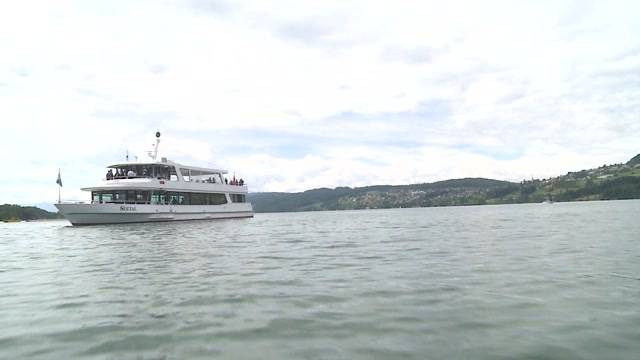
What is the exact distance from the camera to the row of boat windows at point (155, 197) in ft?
167

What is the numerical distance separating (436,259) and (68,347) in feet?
37.7

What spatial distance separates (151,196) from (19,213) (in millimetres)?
82157

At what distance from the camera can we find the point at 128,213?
164 feet

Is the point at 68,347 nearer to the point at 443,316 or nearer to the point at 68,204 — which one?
the point at 443,316

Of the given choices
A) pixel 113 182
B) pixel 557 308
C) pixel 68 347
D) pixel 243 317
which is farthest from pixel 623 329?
pixel 113 182

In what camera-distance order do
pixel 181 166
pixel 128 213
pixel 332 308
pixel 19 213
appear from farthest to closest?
pixel 19 213 → pixel 181 166 → pixel 128 213 → pixel 332 308

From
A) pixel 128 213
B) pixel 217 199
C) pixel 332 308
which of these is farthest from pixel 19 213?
pixel 332 308

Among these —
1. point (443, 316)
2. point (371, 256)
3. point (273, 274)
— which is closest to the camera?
point (443, 316)

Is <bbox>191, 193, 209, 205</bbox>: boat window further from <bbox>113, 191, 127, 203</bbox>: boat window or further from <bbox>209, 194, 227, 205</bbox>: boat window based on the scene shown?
<bbox>113, 191, 127, 203</bbox>: boat window

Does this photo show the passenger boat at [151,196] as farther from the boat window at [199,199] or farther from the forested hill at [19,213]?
the forested hill at [19,213]

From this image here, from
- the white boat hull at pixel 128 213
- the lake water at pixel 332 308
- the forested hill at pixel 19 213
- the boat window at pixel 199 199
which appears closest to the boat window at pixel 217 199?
the boat window at pixel 199 199

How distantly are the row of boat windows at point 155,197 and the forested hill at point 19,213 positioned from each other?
76.3 metres

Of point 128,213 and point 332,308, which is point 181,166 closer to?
point 128,213

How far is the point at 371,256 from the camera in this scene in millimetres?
17281
